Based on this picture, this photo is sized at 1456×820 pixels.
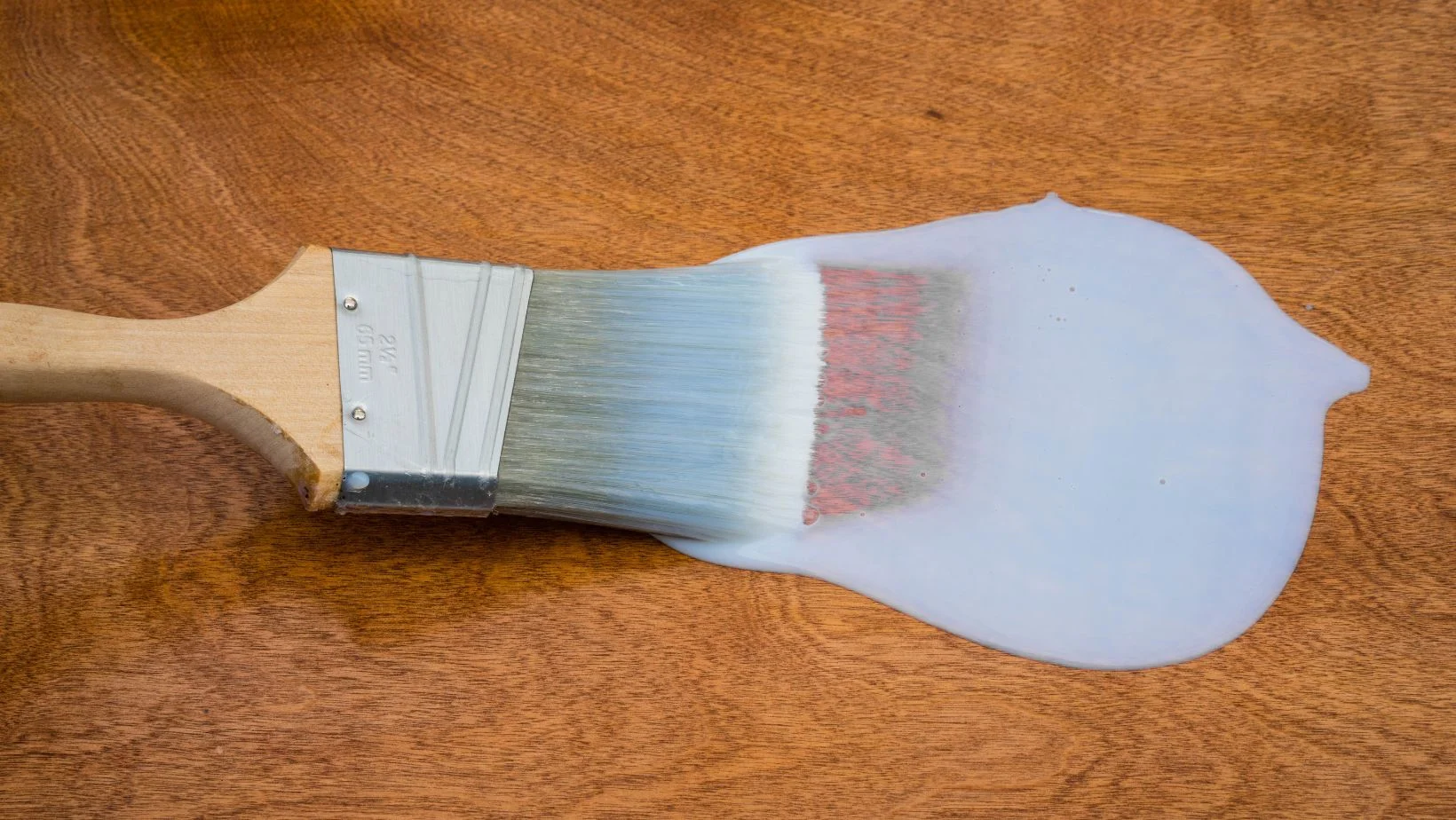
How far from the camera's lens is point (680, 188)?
3.91ft

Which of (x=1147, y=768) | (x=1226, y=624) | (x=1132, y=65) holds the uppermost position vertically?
(x=1132, y=65)

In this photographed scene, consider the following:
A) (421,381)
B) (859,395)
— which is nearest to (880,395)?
(859,395)

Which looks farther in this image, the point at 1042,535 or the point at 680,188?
A: the point at 680,188

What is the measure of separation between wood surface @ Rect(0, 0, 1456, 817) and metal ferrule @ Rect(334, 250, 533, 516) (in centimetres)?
14

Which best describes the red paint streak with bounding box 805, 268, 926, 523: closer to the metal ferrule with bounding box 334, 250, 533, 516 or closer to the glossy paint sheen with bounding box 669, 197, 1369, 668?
the glossy paint sheen with bounding box 669, 197, 1369, 668

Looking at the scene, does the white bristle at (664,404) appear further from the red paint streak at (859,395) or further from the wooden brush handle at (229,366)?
the wooden brush handle at (229,366)

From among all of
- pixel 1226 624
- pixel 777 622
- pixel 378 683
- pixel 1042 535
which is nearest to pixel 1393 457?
pixel 1226 624

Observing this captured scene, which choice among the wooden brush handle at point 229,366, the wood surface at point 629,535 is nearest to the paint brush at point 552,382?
the wooden brush handle at point 229,366

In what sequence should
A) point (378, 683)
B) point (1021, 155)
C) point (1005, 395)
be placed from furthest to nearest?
point (1021, 155) < point (1005, 395) < point (378, 683)

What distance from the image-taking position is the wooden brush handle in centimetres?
88

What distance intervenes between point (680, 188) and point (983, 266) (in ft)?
1.05

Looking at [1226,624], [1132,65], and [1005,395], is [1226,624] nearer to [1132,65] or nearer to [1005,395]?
[1005,395]

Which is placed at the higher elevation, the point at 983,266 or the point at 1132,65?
the point at 1132,65

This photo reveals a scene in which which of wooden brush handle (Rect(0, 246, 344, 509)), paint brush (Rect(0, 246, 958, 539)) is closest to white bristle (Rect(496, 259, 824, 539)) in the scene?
paint brush (Rect(0, 246, 958, 539))
